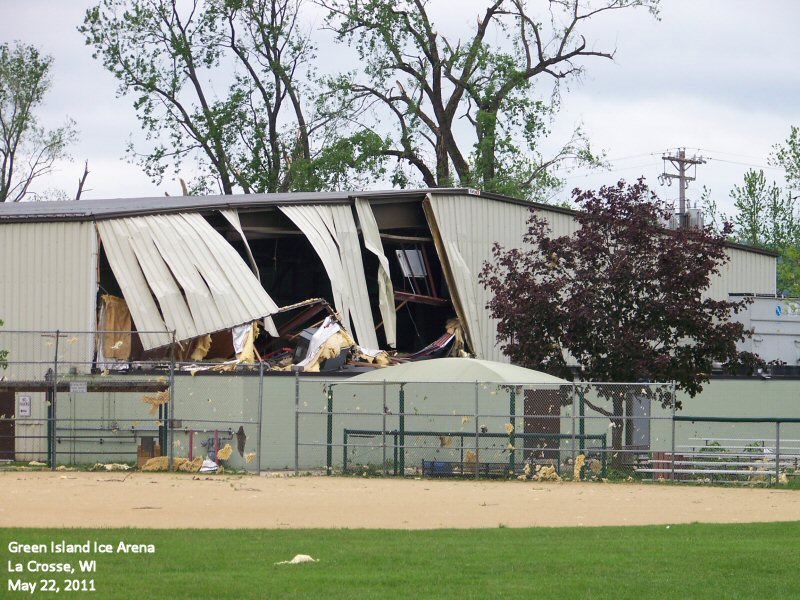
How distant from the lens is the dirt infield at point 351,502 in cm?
1659

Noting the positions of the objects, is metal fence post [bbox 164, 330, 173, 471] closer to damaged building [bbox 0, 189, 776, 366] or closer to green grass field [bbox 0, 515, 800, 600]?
damaged building [bbox 0, 189, 776, 366]

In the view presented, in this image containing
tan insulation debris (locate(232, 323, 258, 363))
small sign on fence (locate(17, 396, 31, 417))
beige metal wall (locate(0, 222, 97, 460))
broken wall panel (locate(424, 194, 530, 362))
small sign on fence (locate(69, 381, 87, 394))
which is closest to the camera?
small sign on fence (locate(69, 381, 87, 394))

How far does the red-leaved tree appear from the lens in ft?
83.8

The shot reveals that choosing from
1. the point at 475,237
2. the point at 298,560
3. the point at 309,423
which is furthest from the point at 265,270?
the point at 298,560

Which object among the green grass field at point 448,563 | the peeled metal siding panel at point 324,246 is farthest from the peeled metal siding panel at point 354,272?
the green grass field at point 448,563

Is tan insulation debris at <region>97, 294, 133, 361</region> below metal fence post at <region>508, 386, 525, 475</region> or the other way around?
the other way around

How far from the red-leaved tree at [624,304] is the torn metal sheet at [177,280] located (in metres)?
6.73

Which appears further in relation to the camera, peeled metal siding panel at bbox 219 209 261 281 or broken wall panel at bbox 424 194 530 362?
broken wall panel at bbox 424 194 530 362

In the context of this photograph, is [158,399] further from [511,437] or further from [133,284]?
[511,437]

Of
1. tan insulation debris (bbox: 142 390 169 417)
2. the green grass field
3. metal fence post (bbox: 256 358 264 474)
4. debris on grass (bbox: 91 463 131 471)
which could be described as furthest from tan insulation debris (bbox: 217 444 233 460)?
the green grass field

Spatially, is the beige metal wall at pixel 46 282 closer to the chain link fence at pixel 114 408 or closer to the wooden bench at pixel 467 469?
the chain link fence at pixel 114 408

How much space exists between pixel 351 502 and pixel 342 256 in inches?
524

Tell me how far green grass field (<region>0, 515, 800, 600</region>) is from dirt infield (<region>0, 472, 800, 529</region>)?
1.51 metres

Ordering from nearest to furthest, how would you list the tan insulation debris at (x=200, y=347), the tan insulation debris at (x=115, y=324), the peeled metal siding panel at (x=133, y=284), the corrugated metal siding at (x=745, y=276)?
1. the peeled metal siding panel at (x=133, y=284)
2. the tan insulation debris at (x=115, y=324)
3. the tan insulation debris at (x=200, y=347)
4. the corrugated metal siding at (x=745, y=276)
